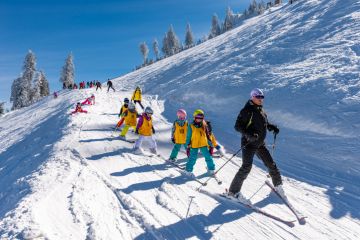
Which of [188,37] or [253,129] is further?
→ [188,37]

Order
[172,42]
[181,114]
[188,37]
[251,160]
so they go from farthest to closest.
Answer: [188,37] → [172,42] → [181,114] → [251,160]

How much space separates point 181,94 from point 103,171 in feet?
47.0

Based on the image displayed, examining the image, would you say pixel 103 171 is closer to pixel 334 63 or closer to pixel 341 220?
pixel 341 220

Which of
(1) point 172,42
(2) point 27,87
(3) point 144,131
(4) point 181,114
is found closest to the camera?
(4) point 181,114

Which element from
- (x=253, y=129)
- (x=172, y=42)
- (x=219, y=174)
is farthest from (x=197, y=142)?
(x=172, y=42)

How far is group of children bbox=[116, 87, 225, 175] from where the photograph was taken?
29.3 feet

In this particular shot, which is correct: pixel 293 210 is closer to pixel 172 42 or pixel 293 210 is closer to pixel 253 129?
pixel 253 129

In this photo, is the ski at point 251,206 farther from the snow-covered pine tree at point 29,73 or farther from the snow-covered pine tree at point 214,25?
the snow-covered pine tree at point 214,25

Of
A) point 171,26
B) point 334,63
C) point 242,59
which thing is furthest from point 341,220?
point 171,26

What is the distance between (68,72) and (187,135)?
7160cm

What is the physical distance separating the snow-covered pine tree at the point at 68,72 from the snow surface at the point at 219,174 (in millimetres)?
57358

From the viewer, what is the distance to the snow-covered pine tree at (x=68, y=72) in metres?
74.9

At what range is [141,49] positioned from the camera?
346ft

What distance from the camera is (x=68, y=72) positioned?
7538cm
